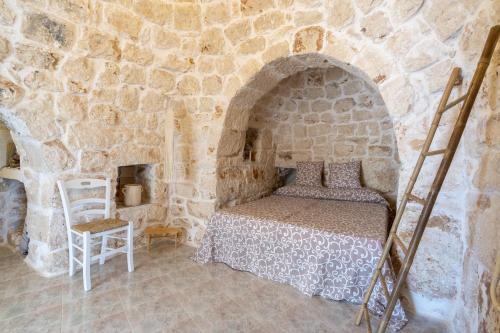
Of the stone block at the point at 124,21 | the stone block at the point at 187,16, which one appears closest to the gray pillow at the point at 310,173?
the stone block at the point at 187,16

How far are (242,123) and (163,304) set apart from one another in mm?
1936

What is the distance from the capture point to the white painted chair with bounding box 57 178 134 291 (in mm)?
1997

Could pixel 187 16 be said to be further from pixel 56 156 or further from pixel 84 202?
pixel 84 202

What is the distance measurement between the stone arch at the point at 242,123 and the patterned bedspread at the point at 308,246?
345 mm

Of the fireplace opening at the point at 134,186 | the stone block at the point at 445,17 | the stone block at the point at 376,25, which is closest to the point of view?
the stone block at the point at 445,17

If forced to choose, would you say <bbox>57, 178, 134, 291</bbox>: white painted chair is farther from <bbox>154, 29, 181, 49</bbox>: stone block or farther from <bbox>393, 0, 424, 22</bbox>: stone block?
<bbox>393, 0, 424, 22</bbox>: stone block

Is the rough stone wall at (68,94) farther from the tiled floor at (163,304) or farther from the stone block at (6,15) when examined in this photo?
the tiled floor at (163,304)

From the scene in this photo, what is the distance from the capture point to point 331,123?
3674 millimetres

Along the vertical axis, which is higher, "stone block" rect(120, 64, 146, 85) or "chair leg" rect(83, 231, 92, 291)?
"stone block" rect(120, 64, 146, 85)

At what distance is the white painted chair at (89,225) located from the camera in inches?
78.6

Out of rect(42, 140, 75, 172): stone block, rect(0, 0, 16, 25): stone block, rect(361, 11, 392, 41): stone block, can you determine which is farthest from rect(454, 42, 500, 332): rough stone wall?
rect(0, 0, 16, 25): stone block

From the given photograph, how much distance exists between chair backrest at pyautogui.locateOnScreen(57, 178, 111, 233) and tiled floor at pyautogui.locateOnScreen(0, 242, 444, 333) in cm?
49

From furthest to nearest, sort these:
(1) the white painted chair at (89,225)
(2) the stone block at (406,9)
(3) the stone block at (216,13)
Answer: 1. (3) the stone block at (216,13)
2. (1) the white painted chair at (89,225)
3. (2) the stone block at (406,9)

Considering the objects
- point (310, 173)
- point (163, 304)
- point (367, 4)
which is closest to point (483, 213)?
point (367, 4)
